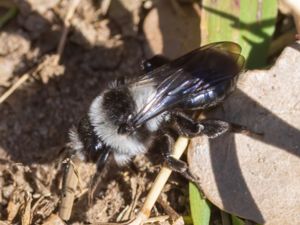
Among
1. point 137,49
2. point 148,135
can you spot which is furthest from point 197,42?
point 148,135

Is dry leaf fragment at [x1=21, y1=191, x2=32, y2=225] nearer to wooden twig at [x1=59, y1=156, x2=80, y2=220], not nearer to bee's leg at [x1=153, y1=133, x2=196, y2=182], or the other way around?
wooden twig at [x1=59, y1=156, x2=80, y2=220]

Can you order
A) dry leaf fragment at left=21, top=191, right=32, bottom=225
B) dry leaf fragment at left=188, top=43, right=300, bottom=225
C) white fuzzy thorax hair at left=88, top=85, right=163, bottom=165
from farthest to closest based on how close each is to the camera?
1. dry leaf fragment at left=21, top=191, right=32, bottom=225
2. white fuzzy thorax hair at left=88, top=85, right=163, bottom=165
3. dry leaf fragment at left=188, top=43, right=300, bottom=225

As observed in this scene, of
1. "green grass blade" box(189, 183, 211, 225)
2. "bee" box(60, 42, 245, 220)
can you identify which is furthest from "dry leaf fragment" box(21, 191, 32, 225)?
"green grass blade" box(189, 183, 211, 225)

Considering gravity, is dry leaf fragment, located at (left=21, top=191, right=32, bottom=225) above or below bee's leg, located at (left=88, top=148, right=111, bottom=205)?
below

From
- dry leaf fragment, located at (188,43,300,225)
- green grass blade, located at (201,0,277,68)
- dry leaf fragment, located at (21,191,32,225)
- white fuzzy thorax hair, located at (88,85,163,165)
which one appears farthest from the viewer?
green grass blade, located at (201,0,277,68)

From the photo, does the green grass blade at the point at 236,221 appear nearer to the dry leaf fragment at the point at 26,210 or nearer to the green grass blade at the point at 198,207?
the green grass blade at the point at 198,207

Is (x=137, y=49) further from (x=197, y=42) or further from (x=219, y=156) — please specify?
(x=219, y=156)

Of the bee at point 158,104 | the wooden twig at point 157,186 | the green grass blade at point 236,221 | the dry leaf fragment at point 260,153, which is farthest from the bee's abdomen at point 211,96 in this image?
the green grass blade at point 236,221
